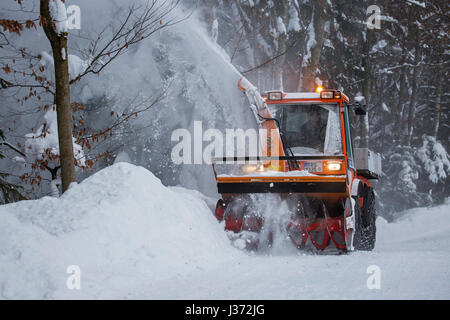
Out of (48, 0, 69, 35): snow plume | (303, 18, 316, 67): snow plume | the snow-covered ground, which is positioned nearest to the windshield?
the snow-covered ground

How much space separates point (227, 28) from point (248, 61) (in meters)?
1.58

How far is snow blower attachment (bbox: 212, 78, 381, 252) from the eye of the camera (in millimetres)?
6941

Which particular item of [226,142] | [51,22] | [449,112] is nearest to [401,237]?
[226,142]

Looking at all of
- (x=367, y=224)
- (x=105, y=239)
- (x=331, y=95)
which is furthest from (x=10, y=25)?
(x=367, y=224)

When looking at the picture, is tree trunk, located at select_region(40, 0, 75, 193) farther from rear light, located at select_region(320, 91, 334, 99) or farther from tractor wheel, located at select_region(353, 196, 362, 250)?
tractor wheel, located at select_region(353, 196, 362, 250)

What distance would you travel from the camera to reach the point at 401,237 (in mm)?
12445

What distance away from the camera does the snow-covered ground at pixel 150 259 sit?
4121mm

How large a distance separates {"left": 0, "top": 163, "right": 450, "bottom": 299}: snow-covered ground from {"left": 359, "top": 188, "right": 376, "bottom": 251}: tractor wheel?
1.76 meters

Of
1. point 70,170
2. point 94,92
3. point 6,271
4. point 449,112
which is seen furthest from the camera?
point 449,112

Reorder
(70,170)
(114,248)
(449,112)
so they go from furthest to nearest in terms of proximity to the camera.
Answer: (449,112), (70,170), (114,248)

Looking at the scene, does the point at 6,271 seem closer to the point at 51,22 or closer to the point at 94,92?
the point at 51,22

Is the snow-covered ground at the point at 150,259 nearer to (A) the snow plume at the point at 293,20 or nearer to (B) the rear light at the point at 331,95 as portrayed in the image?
(B) the rear light at the point at 331,95

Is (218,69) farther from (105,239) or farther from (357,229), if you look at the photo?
(105,239)

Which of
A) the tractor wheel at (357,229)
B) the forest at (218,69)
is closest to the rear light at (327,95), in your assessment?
the tractor wheel at (357,229)
